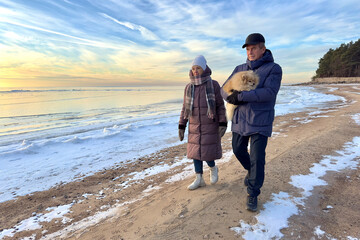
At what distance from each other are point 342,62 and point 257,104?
77093 mm

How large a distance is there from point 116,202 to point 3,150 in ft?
20.8

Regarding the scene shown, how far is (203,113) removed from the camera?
3.14 m

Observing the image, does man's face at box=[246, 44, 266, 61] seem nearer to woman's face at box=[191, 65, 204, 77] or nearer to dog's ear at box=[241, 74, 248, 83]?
dog's ear at box=[241, 74, 248, 83]

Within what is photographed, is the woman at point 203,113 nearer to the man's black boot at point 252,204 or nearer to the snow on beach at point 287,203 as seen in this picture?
the man's black boot at point 252,204

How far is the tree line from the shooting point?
5812 cm

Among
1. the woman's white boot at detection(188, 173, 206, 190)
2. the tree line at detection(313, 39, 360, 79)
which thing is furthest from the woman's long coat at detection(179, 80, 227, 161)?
the tree line at detection(313, 39, 360, 79)

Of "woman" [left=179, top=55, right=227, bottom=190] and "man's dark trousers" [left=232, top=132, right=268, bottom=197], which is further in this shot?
"woman" [left=179, top=55, right=227, bottom=190]

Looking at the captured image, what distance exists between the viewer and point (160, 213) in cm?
284

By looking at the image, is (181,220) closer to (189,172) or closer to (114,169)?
(189,172)

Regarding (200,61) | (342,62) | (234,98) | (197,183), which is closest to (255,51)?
(234,98)

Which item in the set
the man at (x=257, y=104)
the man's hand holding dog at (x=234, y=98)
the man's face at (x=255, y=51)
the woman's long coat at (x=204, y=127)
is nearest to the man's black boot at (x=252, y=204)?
the man at (x=257, y=104)

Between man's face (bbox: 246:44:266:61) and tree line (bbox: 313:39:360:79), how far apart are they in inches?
2926

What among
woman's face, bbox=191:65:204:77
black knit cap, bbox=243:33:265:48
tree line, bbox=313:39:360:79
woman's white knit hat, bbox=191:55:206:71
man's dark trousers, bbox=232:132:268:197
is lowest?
man's dark trousers, bbox=232:132:268:197

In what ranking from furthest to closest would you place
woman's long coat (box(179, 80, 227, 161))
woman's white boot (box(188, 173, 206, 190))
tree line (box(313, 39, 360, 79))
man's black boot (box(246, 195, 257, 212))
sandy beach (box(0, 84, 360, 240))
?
tree line (box(313, 39, 360, 79)) < woman's white boot (box(188, 173, 206, 190)) < woman's long coat (box(179, 80, 227, 161)) < man's black boot (box(246, 195, 257, 212)) < sandy beach (box(0, 84, 360, 240))
